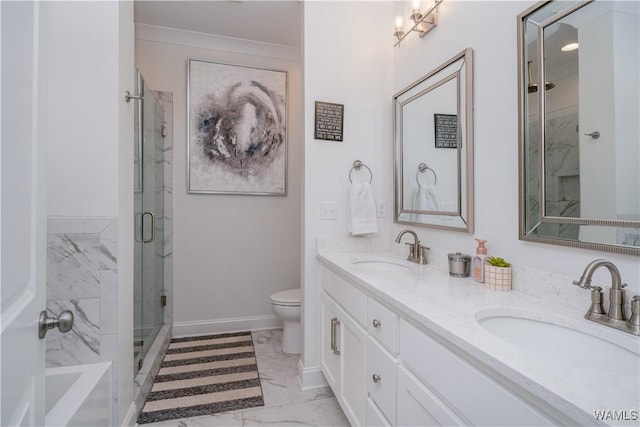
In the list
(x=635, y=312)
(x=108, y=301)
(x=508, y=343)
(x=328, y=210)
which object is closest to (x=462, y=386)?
(x=508, y=343)

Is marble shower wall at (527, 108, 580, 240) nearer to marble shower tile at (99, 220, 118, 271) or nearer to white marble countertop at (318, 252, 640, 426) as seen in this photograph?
white marble countertop at (318, 252, 640, 426)

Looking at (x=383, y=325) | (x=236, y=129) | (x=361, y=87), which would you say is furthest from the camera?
(x=236, y=129)

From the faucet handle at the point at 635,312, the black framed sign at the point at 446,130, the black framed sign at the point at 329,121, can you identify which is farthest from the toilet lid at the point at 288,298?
the faucet handle at the point at 635,312

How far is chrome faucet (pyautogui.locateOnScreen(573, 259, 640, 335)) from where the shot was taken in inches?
31.4

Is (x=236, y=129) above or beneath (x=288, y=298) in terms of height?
above

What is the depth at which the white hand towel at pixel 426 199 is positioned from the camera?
172 cm

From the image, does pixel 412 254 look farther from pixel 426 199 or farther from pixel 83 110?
pixel 83 110

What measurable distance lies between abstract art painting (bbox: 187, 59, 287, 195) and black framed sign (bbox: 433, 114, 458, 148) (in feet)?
5.11

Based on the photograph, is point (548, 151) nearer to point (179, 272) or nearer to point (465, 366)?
point (465, 366)

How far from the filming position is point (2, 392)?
0.47 m

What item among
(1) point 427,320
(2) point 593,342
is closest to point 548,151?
(2) point 593,342

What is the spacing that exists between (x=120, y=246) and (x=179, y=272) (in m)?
1.32

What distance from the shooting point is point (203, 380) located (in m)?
2.03

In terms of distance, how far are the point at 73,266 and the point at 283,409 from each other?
4.26ft
